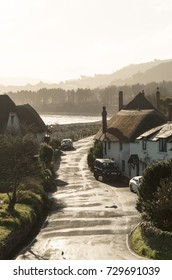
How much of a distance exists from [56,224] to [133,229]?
5.53m

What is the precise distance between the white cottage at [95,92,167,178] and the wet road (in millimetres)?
4550

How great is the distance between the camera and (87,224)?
34469 mm

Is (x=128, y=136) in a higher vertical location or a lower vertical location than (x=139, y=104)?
lower

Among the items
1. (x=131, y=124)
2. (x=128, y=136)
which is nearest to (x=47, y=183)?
(x=128, y=136)

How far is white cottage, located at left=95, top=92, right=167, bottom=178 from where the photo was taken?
181ft

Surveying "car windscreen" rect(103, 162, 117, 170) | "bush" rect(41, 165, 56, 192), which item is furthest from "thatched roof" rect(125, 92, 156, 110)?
"bush" rect(41, 165, 56, 192)

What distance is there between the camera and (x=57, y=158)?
3014 inches

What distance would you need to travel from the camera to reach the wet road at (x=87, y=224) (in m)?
27.7

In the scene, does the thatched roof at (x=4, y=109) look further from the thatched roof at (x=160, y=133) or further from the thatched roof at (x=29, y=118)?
the thatched roof at (x=160, y=133)

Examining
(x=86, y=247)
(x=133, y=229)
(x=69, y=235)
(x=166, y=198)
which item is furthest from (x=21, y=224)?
(x=166, y=198)

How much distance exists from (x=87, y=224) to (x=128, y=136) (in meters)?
24.1

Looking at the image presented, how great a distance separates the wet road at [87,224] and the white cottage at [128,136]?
4550mm

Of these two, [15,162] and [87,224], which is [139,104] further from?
[87,224]
